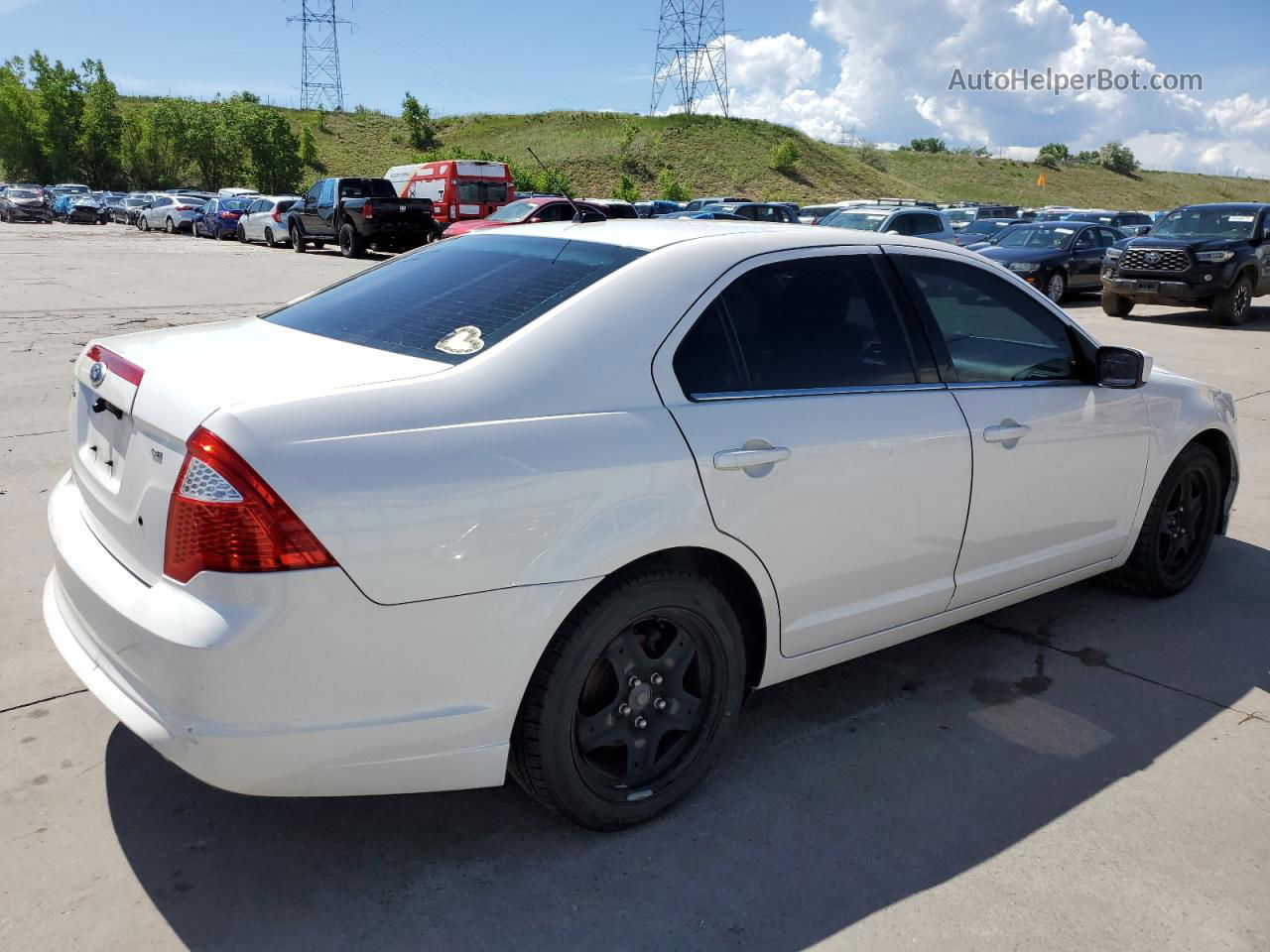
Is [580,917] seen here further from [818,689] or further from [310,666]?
[818,689]

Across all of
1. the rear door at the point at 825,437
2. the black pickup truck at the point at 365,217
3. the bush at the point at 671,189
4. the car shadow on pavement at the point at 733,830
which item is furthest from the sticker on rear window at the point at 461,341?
the bush at the point at 671,189

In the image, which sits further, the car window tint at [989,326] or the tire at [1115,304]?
the tire at [1115,304]

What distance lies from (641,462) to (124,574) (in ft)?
4.35

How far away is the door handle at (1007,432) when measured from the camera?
360 centimetres

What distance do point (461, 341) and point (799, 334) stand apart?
108 centimetres

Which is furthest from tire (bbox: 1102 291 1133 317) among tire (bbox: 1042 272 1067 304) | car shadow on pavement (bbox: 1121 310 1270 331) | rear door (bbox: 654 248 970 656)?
rear door (bbox: 654 248 970 656)

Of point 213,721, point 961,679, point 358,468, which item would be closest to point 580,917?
point 213,721

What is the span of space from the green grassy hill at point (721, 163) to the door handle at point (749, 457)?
216 ft

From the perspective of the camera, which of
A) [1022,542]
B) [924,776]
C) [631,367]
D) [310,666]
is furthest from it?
[1022,542]

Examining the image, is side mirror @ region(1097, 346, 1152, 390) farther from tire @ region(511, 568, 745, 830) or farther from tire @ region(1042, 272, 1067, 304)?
tire @ region(1042, 272, 1067, 304)

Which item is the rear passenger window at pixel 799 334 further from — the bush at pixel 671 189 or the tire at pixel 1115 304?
the bush at pixel 671 189

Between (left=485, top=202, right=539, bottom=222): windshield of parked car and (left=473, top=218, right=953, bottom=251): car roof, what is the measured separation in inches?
715

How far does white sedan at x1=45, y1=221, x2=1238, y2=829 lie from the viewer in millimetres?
2342

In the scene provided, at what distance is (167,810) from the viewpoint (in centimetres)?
295
